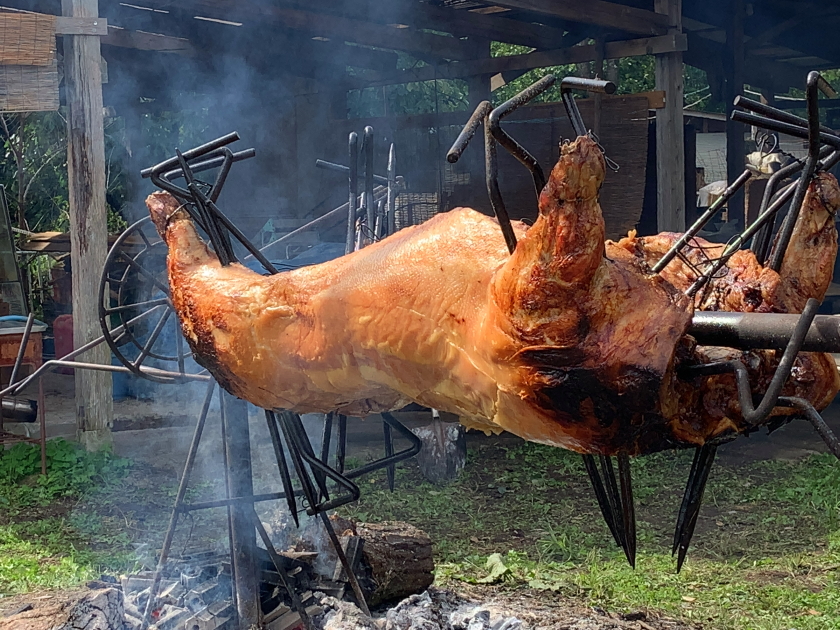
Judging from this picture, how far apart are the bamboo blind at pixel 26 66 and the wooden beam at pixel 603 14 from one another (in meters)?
3.66

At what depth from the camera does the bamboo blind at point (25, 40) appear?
5.82m

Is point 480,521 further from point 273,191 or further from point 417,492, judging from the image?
point 273,191

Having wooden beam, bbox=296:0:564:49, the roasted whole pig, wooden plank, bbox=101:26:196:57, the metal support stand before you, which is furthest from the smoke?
the roasted whole pig

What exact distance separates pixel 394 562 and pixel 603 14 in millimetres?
5143

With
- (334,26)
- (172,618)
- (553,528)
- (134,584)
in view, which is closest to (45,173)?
(334,26)

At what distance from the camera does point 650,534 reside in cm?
529

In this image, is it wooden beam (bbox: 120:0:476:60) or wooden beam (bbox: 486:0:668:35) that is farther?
wooden beam (bbox: 120:0:476:60)

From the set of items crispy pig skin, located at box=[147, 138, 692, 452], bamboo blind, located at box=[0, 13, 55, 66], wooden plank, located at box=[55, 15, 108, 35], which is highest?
wooden plank, located at box=[55, 15, 108, 35]

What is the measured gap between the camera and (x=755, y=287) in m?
1.65

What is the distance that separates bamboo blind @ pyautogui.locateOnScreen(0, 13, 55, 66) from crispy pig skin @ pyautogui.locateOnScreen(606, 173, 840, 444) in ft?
17.8

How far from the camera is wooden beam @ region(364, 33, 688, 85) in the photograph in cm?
700

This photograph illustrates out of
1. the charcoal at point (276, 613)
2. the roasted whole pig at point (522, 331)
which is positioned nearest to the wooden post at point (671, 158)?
the charcoal at point (276, 613)

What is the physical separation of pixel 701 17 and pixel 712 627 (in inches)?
290

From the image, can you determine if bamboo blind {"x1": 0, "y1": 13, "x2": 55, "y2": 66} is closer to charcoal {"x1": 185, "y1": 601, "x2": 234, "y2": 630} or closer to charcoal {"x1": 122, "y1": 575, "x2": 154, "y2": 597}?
charcoal {"x1": 122, "y1": 575, "x2": 154, "y2": 597}
